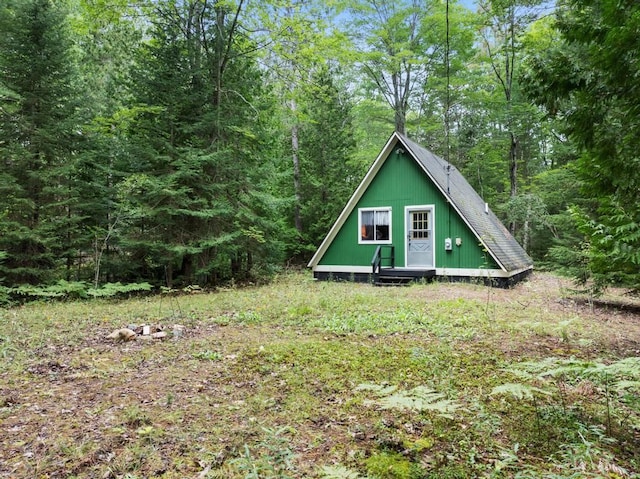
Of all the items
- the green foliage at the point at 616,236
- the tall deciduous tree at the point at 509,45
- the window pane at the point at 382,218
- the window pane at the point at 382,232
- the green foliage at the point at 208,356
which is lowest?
the green foliage at the point at 208,356

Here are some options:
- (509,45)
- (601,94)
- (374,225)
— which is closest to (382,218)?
(374,225)

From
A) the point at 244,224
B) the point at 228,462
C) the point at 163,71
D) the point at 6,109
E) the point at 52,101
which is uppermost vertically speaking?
the point at 163,71

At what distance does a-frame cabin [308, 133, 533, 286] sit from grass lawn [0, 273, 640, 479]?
17.9 ft

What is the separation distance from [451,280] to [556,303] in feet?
11.8

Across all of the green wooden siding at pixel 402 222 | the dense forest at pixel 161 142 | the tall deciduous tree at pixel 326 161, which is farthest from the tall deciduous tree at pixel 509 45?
the tall deciduous tree at pixel 326 161

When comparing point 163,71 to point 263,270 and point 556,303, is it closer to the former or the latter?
point 263,270

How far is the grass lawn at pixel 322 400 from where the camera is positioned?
225 cm

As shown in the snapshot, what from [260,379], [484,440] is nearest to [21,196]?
[260,379]

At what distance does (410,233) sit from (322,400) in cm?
1022

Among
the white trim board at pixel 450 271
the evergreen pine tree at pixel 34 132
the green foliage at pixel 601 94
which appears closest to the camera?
the green foliage at pixel 601 94

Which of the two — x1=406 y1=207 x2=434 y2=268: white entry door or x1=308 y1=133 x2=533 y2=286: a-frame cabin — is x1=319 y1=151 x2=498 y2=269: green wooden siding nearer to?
x1=308 y1=133 x2=533 y2=286: a-frame cabin

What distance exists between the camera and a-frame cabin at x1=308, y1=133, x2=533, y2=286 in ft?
37.2

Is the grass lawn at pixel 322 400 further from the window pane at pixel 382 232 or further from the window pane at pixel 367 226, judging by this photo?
the window pane at pixel 367 226

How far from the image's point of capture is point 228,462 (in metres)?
2.29
